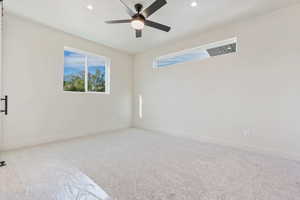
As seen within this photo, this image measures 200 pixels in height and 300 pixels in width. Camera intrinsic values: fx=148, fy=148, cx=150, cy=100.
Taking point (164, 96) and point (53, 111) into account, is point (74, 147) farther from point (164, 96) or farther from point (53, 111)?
point (164, 96)

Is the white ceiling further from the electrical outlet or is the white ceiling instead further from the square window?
the electrical outlet

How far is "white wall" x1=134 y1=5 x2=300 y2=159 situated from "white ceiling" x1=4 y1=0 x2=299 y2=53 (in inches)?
14.7

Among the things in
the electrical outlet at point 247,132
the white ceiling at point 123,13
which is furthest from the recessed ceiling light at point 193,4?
the electrical outlet at point 247,132

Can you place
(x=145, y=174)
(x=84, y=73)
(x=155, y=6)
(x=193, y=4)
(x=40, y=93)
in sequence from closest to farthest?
(x=145, y=174) → (x=155, y=6) → (x=193, y=4) → (x=40, y=93) → (x=84, y=73)

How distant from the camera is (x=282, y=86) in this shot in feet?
9.49

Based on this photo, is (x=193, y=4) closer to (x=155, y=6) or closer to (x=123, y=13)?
(x=155, y=6)

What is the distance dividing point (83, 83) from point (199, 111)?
3519 mm

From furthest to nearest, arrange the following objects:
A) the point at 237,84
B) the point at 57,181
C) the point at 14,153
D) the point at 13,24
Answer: the point at 237,84
the point at 13,24
the point at 14,153
the point at 57,181

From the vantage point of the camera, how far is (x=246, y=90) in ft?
10.8

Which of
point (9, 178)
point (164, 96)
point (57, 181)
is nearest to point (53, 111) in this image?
point (9, 178)

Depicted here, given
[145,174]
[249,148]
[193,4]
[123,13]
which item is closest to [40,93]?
[123,13]

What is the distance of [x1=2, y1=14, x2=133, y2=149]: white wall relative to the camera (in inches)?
126

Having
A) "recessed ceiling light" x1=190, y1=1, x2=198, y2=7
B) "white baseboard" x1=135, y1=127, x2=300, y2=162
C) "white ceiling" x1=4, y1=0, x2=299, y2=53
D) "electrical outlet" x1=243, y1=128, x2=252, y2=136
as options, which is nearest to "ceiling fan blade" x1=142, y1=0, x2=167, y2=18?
"white ceiling" x1=4, y1=0, x2=299, y2=53

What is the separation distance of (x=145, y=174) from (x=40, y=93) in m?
3.18
